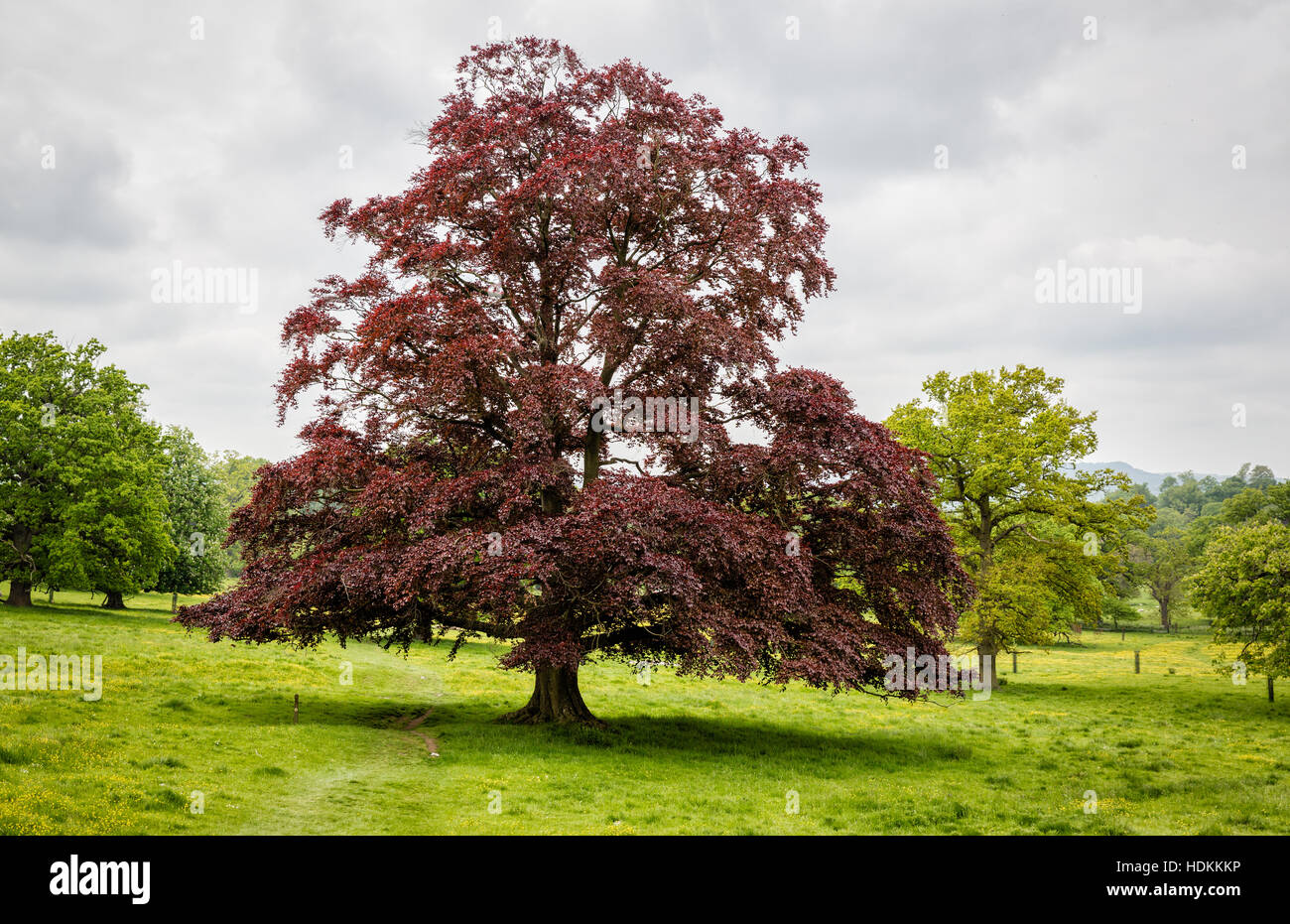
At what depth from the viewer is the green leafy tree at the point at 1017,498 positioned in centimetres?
3441

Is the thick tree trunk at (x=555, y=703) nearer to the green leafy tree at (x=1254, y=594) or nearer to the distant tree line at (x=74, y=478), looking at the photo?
the green leafy tree at (x=1254, y=594)

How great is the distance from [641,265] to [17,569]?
36.6 meters

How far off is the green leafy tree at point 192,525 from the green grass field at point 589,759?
1655cm

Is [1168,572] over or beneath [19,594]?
beneath

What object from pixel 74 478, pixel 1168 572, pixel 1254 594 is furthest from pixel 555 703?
pixel 1168 572

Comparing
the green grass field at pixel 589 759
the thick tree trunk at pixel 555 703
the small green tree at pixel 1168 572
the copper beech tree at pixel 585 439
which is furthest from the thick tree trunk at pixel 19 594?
the small green tree at pixel 1168 572

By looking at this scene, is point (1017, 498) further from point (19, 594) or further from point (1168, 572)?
point (1168, 572)

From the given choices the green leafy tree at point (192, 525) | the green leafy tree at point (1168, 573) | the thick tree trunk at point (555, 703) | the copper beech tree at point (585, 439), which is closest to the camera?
the copper beech tree at point (585, 439)

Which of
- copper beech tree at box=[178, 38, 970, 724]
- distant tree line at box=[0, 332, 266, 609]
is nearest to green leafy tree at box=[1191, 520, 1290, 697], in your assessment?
copper beech tree at box=[178, 38, 970, 724]

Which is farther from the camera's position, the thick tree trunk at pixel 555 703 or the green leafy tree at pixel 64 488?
the green leafy tree at pixel 64 488

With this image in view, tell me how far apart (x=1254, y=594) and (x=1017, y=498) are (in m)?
10.2

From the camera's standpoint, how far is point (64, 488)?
3888 cm

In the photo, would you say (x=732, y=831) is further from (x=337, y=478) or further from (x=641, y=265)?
(x=641, y=265)

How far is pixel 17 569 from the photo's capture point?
3859cm
